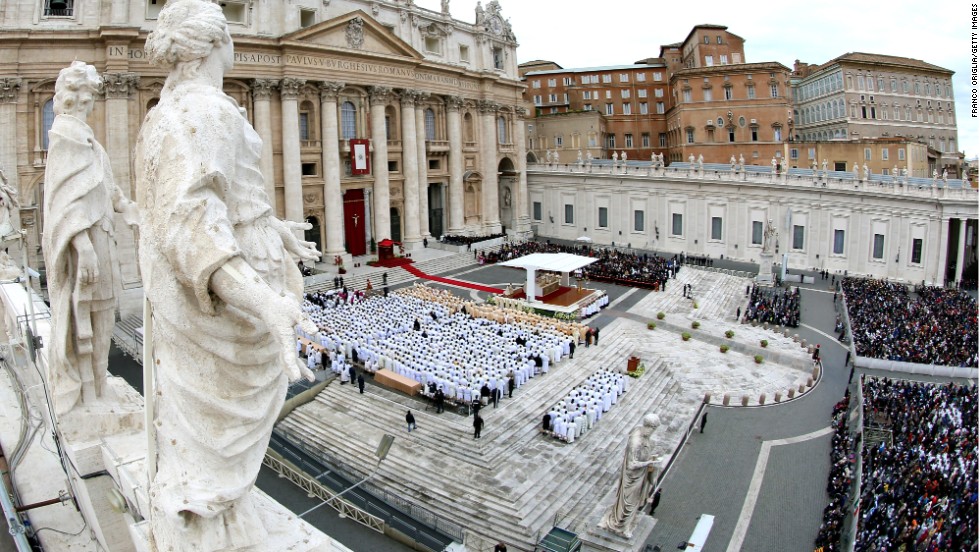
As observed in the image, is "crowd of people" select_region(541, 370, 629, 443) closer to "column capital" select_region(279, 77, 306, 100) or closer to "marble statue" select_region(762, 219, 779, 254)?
"marble statue" select_region(762, 219, 779, 254)

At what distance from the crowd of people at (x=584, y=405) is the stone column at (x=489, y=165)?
98.5 ft

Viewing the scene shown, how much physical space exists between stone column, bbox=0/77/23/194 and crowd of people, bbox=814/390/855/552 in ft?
117

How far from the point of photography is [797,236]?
44375 millimetres

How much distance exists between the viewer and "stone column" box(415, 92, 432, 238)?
47594mm

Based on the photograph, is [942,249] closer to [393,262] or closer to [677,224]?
[677,224]

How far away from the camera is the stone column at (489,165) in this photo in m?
52.8

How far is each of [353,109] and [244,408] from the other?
141ft

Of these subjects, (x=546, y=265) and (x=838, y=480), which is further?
(x=546, y=265)

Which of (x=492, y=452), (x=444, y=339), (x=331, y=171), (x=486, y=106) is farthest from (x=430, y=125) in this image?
(x=492, y=452)

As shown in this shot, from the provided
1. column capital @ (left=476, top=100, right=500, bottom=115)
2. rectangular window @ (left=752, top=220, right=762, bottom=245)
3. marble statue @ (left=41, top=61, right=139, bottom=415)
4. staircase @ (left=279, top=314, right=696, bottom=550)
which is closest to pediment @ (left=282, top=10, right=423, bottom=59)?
column capital @ (left=476, top=100, right=500, bottom=115)

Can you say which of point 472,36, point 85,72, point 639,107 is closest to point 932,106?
point 639,107

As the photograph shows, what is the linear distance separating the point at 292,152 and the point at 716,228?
2880cm

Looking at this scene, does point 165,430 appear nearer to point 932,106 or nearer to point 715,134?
point 715,134

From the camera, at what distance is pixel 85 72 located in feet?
22.0
